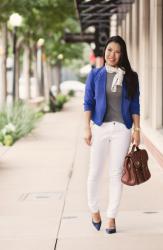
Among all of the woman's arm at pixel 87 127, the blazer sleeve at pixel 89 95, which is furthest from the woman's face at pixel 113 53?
the woman's arm at pixel 87 127

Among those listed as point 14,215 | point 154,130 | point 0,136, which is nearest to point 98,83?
point 14,215

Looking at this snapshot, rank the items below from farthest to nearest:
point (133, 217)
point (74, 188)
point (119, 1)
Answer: point (119, 1) → point (74, 188) → point (133, 217)

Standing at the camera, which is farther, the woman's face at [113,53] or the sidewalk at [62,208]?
the woman's face at [113,53]

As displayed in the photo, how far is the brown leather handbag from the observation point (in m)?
6.71

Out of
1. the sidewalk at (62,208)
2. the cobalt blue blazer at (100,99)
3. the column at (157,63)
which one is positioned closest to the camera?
the sidewalk at (62,208)

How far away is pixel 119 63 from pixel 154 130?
831 cm

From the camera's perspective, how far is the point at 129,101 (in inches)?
268

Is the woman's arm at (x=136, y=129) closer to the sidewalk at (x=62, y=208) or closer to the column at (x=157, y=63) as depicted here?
the sidewalk at (x=62, y=208)

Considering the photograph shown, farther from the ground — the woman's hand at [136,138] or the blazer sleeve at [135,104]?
the blazer sleeve at [135,104]

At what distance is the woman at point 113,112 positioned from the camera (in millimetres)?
6801

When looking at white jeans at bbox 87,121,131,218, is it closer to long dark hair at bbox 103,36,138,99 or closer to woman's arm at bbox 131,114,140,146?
woman's arm at bbox 131,114,140,146

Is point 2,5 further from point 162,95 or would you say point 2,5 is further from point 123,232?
point 123,232

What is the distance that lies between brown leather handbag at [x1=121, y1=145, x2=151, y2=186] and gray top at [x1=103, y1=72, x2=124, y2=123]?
379 mm

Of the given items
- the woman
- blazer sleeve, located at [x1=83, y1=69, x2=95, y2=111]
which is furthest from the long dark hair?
blazer sleeve, located at [x1=83, y1=69, x2=95, y2=111]
